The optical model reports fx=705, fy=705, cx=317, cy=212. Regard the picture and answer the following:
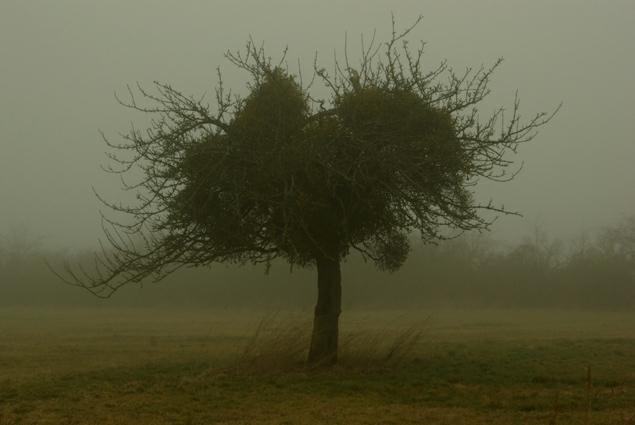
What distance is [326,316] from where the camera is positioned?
14.5 m

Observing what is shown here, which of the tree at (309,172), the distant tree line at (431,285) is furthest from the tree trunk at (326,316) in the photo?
the distant tree line at (431,285)

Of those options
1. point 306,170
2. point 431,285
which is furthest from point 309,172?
point 431,285

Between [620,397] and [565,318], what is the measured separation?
91.2 feet

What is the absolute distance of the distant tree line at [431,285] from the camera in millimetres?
46656

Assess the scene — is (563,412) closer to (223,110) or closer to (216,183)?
(216,183)

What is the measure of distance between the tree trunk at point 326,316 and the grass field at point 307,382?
422mm

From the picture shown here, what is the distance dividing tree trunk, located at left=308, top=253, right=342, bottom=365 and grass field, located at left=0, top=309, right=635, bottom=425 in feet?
1.38

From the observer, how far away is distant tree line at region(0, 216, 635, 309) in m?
46.7

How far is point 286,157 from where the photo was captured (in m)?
12.8

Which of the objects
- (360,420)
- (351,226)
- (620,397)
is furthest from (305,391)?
(620,397)

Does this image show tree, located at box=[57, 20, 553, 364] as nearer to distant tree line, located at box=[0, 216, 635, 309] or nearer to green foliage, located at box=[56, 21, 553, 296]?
green foliage, located at box=[56, 21, 553, 296]

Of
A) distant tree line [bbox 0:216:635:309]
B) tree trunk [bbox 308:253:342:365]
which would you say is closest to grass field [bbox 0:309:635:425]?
tree trunk [bbox 308:253:342:365]

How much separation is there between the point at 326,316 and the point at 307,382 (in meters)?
2.23

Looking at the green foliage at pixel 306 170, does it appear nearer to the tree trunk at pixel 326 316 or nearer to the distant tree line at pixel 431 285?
the tree trunk at pixel 326 316
